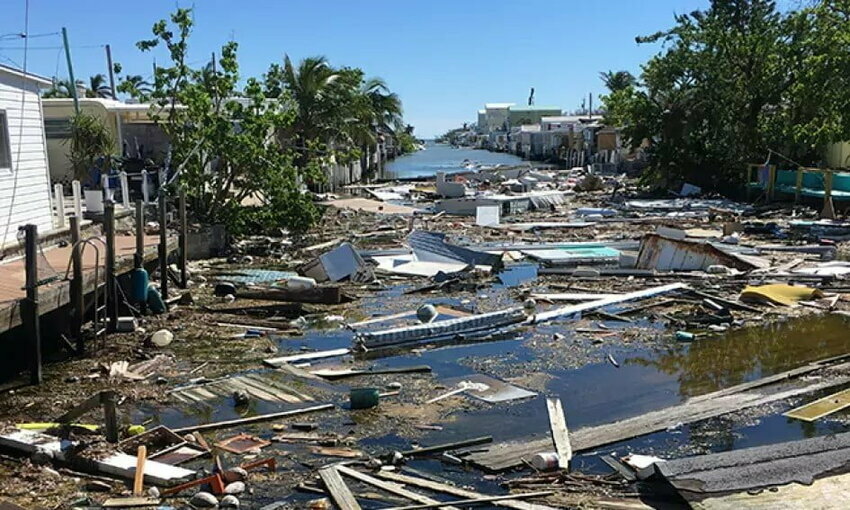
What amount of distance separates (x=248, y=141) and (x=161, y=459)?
1442 centimetres

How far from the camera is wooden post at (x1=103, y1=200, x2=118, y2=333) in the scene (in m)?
12.5

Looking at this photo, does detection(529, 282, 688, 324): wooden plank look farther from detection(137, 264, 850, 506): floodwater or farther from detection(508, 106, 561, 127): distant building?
detection(508, 106, 561, 127): distant building

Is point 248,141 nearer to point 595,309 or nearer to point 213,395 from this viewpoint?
point 595,309

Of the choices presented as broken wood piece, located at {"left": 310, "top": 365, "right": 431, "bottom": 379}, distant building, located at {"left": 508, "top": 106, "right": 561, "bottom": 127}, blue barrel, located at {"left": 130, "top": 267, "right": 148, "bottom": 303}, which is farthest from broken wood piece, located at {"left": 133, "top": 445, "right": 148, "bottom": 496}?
distant building, located at {"left": 508, "top": 106, "right": 561, "bottom": 127}

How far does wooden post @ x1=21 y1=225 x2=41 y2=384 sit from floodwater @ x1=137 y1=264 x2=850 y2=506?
2075 millimetres

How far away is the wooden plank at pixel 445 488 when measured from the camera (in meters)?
6.94

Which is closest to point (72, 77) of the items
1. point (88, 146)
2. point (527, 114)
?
point (88, 146)

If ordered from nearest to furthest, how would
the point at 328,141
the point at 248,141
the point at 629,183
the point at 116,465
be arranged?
the point at 116,465
the point at 248,141
the point at 328,141
the point at 629,183

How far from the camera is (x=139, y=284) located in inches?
543

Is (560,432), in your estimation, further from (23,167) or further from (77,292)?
(23,167)

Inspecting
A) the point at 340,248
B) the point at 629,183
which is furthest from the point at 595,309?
the point at 629,183

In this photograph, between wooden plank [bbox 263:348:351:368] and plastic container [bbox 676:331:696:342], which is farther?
plastic container [bbox 676:331:696:342]

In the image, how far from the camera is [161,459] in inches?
313

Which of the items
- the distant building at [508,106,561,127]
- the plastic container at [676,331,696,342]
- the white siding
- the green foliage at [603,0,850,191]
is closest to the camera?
the plastic container at [676,331,696,342]
